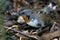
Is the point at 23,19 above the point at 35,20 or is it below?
above

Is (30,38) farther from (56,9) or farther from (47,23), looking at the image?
(56,9)

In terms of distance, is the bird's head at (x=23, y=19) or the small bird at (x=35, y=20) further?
the bird's head at (x=23, y=19)

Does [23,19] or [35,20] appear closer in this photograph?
[35,20]

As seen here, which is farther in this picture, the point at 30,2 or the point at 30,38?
the point at 30,2

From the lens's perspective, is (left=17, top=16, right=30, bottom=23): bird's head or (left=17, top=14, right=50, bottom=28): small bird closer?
(left=17, top=14, right=50, bottom=28): small bird

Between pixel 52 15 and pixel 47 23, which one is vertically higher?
pixel 52 15

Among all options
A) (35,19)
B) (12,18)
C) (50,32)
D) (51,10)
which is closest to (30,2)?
(51,10)

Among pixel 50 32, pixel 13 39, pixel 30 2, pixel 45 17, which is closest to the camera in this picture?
pixel 13 39

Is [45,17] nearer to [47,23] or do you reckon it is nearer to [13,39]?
[47,23]

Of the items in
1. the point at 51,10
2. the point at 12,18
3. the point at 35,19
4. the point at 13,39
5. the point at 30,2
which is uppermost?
the point at 30,2

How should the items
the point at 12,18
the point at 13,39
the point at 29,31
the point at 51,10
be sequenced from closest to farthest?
1. the point at 13,39
2. the point at 29,31
3. the point at 12,18
4. the point at 51,10

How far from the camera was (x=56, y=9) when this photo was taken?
376 cm

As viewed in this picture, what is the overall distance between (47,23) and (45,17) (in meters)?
0.16

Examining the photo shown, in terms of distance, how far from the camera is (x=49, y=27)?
9.30 feet
